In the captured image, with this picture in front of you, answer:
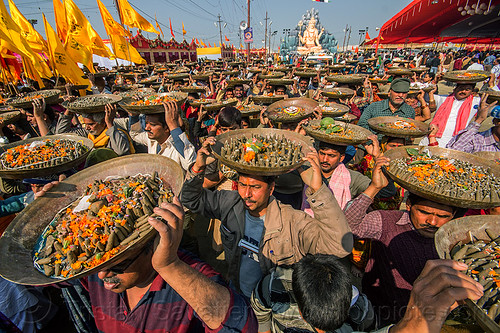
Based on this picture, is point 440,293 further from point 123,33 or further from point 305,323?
point 123,33

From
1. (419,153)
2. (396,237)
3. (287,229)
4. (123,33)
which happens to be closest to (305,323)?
(287,229)

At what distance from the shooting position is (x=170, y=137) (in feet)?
14.3

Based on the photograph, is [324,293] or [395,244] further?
[395,244]

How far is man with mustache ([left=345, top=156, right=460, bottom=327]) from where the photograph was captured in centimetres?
238

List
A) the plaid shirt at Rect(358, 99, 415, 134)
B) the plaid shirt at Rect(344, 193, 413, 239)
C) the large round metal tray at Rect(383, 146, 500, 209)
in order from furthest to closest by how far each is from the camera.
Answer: the plaid shirt at Rect(358, 99, 415, 134), the plaid shirt at Rect(344, 193, 413, 239), the large round metal tray at Rect(383, 146, 500, 209)

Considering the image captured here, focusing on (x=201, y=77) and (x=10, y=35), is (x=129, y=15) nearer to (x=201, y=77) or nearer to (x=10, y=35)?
(x=201, y=77)

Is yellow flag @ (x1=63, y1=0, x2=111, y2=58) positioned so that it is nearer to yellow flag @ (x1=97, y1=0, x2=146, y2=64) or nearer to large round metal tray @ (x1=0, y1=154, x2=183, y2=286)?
yellow flag @ (x1=97, y1=0, x2=146, y2=64)

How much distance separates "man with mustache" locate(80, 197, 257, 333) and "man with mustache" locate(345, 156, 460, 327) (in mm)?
1757

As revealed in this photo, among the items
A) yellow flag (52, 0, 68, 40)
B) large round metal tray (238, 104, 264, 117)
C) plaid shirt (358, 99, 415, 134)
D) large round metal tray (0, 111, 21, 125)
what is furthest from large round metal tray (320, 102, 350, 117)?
yellow flag (52, 0, 68, 40)

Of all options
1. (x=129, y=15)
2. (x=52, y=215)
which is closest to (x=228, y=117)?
(x=52, y=215)

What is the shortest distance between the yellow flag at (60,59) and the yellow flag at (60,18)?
206 centimetres

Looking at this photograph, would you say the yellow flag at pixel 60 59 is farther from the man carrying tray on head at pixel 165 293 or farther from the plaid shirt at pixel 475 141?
the plaid shirt at pixel 475 141

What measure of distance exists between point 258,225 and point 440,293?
173 cm

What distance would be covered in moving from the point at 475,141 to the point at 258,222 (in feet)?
16.3
